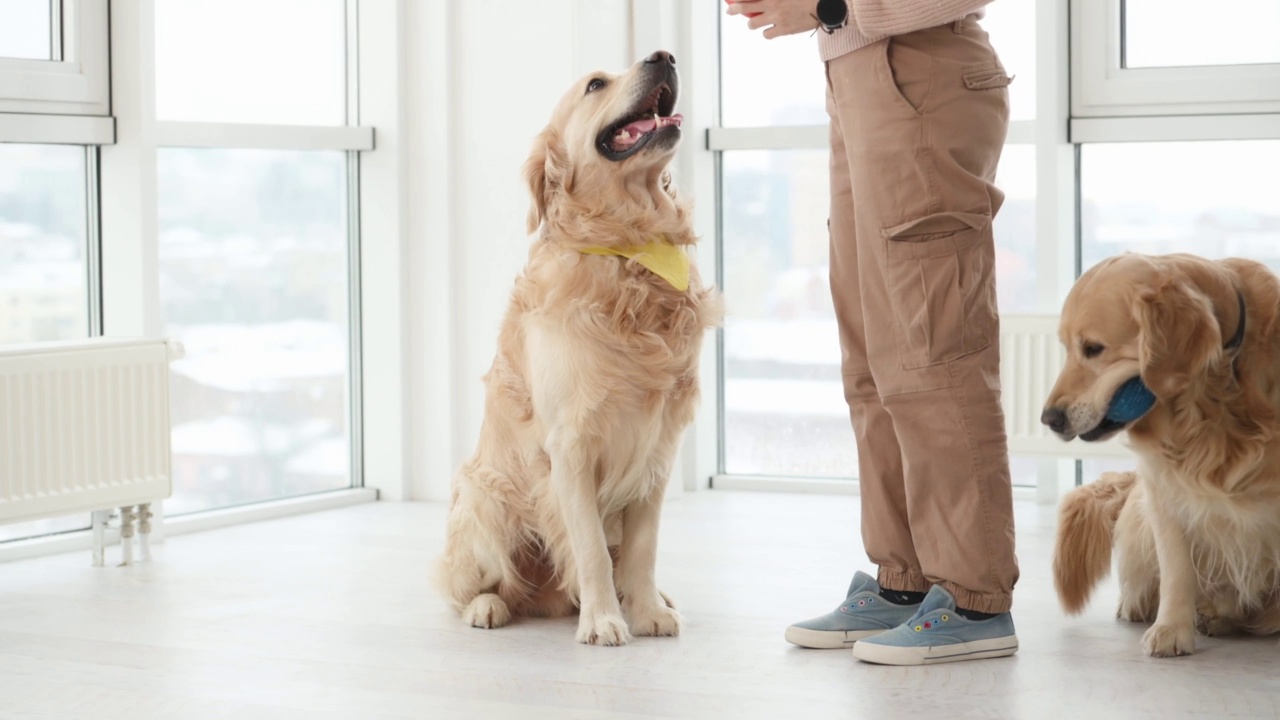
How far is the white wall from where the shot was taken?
4.17 m

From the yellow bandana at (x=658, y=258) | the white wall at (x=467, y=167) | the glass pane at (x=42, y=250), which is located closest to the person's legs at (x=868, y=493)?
the yellow bandana at (x=658, y=258)

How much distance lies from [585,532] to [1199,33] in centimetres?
260

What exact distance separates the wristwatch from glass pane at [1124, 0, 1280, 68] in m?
2.17

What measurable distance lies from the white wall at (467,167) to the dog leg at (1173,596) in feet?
7.43

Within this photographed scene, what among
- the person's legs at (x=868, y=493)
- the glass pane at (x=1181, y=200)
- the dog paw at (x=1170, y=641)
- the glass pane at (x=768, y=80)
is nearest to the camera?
the dog paw at (x=1170, y=641)

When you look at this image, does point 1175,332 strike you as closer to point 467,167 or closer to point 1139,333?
A: point 1139,333

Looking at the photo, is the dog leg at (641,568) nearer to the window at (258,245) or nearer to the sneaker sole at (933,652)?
the sneaker sole at (933,652)

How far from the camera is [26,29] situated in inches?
141

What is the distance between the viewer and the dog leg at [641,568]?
2680mm

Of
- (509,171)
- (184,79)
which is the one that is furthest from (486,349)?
(184,79)

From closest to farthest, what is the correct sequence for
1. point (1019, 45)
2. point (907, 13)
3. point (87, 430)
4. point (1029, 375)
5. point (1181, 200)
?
point (907, 13) < point (87, 430) < point (1029, 375) < point (1181, 200) < point (1019, 45)

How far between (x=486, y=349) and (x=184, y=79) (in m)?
1.19

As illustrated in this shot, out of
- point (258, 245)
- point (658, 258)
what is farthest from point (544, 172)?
point (258, 245)

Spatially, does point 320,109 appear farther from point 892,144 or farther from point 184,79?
point 892,144
